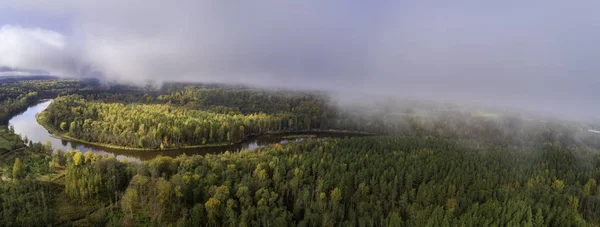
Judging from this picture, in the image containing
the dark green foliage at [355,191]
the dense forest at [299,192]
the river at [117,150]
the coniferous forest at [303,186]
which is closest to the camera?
the dense forest at [299,192]

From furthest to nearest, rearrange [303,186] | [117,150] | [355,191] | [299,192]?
1. [117,150]
2. [355,191]
3. [303,186]
4. [299,192]

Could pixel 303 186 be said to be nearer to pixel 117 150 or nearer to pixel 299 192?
pixel 299 192

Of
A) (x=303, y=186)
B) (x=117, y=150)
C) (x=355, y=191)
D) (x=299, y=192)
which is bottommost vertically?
(x=117, y=150)

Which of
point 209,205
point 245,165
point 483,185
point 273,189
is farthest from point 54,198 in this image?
point 483,185

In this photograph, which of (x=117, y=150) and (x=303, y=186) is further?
(x=117, y=150)

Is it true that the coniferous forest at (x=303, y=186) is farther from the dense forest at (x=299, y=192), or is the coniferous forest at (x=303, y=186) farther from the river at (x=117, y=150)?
the river at (x=117, y=150)

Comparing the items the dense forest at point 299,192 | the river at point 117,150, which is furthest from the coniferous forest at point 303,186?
the river at point 117,150

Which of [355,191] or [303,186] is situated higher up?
[303,186]

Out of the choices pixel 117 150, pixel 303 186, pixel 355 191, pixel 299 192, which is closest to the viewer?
pixel 299 192

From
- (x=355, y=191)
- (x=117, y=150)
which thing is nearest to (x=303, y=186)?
(x=355, y=191)

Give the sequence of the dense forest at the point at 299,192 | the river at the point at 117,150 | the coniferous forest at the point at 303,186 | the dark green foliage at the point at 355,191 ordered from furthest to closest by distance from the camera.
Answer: the river at the point at 117,150 → the dark green foliage at the point at 355,191 → the coniferous forest at the point at 303,186 → the dense forest at the point at 299,192

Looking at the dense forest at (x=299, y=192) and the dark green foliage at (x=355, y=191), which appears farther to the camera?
the dark green foliage at (x=355, y=191)
